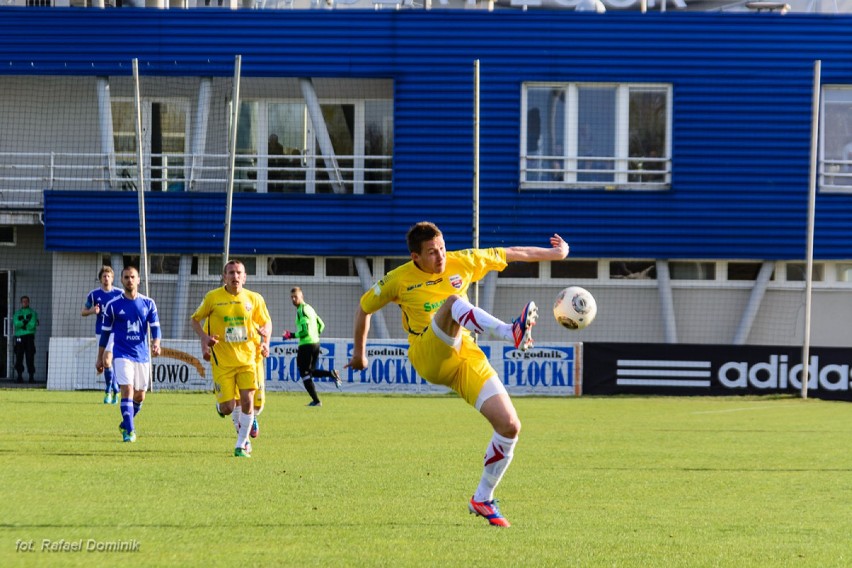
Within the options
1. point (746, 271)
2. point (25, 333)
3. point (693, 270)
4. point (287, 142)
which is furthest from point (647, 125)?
point (25, 333)

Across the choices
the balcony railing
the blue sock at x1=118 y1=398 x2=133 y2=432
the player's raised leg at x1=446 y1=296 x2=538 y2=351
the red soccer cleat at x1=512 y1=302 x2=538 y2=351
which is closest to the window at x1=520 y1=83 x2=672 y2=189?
the balcony railing

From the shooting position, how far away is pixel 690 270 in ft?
102

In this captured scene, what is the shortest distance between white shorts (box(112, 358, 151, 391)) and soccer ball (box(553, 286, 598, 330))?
773 cm

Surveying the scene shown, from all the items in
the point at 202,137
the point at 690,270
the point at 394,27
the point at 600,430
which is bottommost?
the point at 600,430

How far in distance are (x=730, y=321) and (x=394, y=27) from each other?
10.7 m

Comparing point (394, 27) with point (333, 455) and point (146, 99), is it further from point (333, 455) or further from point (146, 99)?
point (333, 455)

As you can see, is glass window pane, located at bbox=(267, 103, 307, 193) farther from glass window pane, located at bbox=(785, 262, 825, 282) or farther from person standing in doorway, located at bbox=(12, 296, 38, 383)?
glass window pane, located at bbox=(785, 262, 825, 282)

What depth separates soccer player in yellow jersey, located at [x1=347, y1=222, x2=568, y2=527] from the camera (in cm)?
920

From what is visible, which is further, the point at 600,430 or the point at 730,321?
the point at 730,321

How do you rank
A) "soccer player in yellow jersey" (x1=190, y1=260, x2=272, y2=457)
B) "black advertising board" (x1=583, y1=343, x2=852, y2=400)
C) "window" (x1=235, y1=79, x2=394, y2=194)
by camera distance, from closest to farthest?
"soccer player in yellow jersey" (x1=190, y1=260, x2=272, y2=457) → "black advertising board" (x1=583, y1=343, x2=852, y2=400) → "window" (x1=235, y1=79, x2=394, y2=194)

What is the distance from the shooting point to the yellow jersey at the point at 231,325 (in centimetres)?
1448

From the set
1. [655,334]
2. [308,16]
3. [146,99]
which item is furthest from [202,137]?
[655,334]

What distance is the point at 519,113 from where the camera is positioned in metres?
30.4

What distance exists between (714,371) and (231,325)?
1528 centimetres
